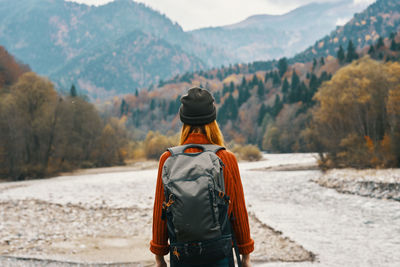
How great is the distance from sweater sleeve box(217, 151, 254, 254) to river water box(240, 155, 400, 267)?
17.2 feet

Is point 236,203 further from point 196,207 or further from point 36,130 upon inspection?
point 36,130

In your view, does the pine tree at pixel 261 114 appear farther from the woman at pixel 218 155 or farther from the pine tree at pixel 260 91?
the woman at pixel 218 155

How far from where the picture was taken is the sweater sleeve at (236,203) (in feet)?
7.66

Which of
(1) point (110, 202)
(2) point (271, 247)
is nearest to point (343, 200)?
(2) point (271, 247)

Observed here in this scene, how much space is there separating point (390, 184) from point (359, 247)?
10952 mm

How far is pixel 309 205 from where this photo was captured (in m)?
15.6

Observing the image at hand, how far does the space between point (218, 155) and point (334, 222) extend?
10.9 metres

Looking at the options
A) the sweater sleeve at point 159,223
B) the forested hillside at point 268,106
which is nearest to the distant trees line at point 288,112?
the forested hillside at point 268,106

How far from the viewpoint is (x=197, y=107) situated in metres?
2.44

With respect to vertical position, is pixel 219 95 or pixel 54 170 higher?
pixel 219 95

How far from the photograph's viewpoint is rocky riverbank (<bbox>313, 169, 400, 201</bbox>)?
17516 mm

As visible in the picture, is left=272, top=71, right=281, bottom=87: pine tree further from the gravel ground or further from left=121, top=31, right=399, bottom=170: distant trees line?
the gravel ground

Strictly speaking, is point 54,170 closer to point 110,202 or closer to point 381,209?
point 110,202

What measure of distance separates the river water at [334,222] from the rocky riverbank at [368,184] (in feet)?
2.79
